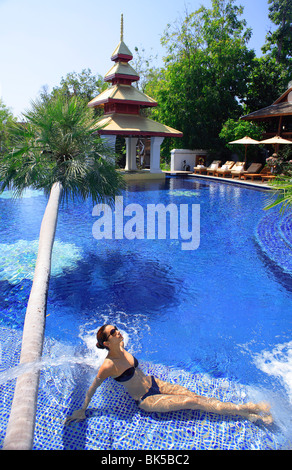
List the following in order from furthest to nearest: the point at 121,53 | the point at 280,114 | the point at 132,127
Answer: the point at 121,53 → the point at 132,127 → the point at 280,114

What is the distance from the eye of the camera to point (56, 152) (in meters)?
6.48

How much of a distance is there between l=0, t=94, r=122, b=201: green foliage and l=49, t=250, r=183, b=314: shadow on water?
1.76 metres

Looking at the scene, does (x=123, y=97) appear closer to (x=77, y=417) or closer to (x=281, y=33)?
(x=281, y=33)

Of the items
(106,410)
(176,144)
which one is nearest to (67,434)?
(106,410)

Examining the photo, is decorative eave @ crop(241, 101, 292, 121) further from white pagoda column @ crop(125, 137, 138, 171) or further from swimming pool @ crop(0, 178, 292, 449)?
swimming pool @ crop(0, 178, 292, 449)

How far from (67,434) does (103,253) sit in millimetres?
5370

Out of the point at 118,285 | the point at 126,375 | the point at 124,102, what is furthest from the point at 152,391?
the point at 124,102

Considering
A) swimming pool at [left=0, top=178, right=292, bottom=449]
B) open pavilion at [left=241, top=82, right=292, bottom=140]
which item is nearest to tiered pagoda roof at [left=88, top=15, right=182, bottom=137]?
open pavilion at [left=241, top=82, right=292, bottom=140]

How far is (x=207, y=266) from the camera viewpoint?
758 centimetres

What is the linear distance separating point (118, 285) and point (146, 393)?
3299 mm

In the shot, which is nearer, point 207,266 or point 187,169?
point 207,266

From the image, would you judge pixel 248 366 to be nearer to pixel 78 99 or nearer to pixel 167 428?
pixel 167 428

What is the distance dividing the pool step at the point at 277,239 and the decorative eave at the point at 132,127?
11.7m
